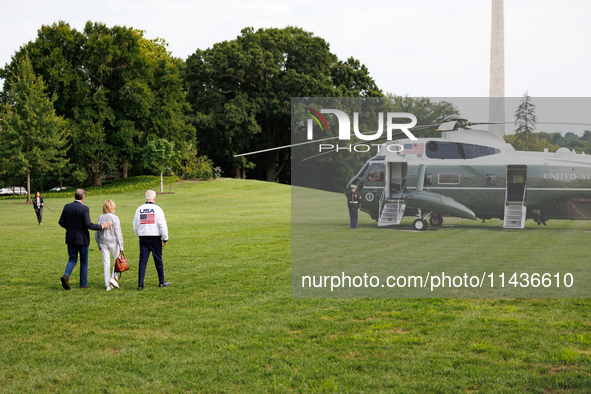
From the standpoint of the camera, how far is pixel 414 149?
33.5 ft

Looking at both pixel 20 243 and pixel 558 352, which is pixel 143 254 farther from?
pixel 20 243

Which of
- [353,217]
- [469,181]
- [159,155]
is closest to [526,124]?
[469,181]

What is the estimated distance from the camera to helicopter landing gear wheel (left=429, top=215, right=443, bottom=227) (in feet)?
32.6

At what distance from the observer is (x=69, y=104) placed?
49219 millimetres

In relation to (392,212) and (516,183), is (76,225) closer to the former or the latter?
(392,212)

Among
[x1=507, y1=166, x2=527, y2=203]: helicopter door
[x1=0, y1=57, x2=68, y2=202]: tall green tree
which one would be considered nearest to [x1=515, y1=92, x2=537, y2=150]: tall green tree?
[x1=507, y1=166, x2=527, y2=203]: helicopter door

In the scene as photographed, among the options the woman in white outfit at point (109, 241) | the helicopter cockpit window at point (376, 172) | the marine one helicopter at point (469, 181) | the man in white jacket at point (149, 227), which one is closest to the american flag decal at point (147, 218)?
the man in white jacket at point (149, 227)

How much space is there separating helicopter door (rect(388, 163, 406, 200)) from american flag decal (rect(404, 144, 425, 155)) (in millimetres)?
295

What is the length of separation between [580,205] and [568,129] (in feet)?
4.31

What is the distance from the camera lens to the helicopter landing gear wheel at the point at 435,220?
9941 millimetres

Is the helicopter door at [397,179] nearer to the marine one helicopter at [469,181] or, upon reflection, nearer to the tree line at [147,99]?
the marine one helicopter at [469,181]

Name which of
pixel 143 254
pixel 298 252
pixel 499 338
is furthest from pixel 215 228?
pixel 499 338

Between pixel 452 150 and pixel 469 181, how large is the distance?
26.2 inches

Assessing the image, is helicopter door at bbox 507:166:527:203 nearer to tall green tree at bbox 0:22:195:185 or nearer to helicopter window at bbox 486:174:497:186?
helicopter window at bbox 486:174:497:186
